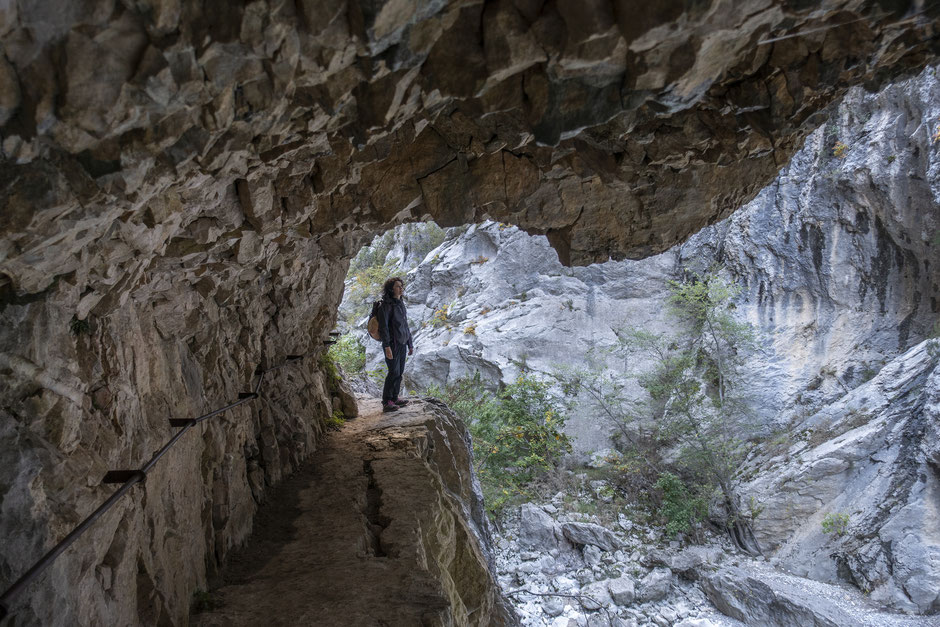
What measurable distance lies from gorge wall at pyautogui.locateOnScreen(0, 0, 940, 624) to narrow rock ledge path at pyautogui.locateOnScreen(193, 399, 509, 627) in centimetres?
32

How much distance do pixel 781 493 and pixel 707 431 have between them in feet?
6.40

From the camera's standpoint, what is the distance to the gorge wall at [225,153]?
1562 millimetres

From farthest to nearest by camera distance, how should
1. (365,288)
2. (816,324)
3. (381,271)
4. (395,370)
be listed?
(381,271) → (365,288) → (816,324) → (395,370)

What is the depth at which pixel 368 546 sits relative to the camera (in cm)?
359

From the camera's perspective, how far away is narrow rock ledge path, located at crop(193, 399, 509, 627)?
2.87 m

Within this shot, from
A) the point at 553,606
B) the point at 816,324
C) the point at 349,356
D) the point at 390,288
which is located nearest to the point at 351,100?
the point at 390,288

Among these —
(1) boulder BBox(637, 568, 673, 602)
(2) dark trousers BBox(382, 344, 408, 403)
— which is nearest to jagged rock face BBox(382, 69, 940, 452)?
(1) boulder BBox(637, 568, 673, 602)

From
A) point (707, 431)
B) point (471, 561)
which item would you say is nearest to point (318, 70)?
point (471, 561)

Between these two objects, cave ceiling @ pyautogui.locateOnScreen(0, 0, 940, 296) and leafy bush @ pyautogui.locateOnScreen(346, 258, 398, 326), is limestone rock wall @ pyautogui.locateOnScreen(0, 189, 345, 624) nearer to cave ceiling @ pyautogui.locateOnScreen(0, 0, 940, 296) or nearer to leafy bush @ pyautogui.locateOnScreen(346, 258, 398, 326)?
cave ceiling @ pyautogui.locateOnScreen(0, 0, 940, 296)

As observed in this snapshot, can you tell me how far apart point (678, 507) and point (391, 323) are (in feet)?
26.6

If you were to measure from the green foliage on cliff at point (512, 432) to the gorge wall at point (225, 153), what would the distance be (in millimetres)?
8428

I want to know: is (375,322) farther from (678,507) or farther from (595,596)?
(678,507)

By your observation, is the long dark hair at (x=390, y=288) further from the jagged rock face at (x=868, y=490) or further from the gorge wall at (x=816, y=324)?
the jagged rock face at (x=868, y=490)

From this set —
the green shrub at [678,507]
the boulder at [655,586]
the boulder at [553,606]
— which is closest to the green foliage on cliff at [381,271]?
the green shrub at [678,507]
